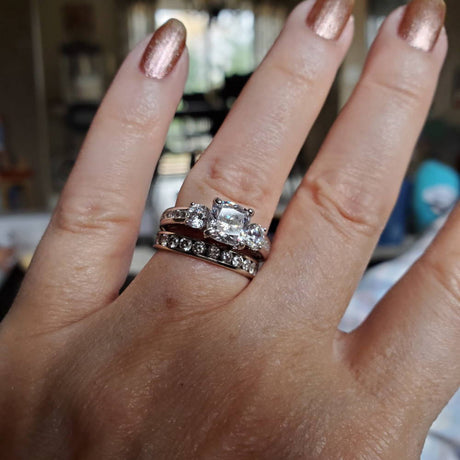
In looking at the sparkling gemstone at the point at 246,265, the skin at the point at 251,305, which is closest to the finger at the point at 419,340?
the skin at the point at 251,305

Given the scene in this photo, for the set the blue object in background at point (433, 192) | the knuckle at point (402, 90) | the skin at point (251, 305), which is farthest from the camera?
the blue object in background at point (433, 192)

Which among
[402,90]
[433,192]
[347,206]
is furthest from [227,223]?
[433,192]

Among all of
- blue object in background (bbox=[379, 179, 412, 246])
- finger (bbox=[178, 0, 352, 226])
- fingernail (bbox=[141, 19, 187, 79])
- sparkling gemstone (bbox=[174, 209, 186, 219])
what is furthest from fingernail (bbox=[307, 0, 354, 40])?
blue object in background (bbox=[379, 179, 412, 246])

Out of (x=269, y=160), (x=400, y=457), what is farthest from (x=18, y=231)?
(x=400, y=457)

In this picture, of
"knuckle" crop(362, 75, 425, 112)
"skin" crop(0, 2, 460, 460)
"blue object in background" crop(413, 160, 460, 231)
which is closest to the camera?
"skin" crop(0, 2, 460, 460)

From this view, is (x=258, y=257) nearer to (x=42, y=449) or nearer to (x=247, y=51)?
(x=42, y=449)

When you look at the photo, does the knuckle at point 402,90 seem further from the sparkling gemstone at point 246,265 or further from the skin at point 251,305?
the sparkling gemstone at point 246,265

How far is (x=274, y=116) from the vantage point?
52cm

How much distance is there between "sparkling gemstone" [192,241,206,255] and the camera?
46cm

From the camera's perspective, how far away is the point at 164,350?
0.44 meters

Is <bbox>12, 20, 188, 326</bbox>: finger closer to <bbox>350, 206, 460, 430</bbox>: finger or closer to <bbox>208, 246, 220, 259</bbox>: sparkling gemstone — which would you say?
<bbox>208, 246, 220, 259</bbox>: sparkling gemstone

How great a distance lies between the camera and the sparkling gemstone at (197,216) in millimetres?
450

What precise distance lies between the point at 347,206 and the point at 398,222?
190 cm

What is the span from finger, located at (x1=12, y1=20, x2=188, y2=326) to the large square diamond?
110mm
